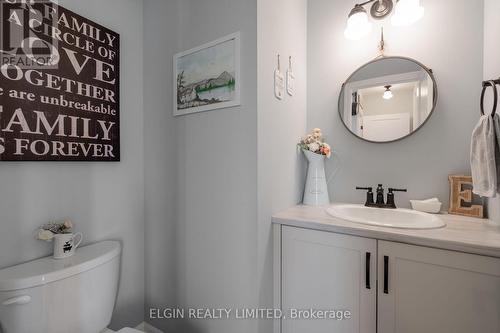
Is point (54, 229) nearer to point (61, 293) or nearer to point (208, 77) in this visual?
point (61, 293)

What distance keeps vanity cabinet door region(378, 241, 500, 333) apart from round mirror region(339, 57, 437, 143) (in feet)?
2.46

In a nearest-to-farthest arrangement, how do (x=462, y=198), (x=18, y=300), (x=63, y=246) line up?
(x=18, y=300) < (x=63, y=246) < (x=462, y=198)

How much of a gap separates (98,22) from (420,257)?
1894 mm

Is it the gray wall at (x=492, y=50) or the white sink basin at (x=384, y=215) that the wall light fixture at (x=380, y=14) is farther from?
the white sink basin at (x=384, y=215)

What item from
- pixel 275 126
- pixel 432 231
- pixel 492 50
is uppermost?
pixel 492 50

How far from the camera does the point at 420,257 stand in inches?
33.7

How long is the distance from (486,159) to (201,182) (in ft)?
4.15

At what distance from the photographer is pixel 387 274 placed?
911mm

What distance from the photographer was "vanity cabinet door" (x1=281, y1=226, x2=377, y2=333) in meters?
0.96

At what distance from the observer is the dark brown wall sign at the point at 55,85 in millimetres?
930

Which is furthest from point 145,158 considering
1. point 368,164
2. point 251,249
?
point 368,164

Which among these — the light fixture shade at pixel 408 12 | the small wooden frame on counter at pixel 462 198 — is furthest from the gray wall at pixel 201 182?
the small wooden frame on counter at pixel 462 198

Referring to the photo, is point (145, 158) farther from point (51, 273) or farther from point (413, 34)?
point (413, 34)

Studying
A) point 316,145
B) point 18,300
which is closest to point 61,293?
point 18,300
